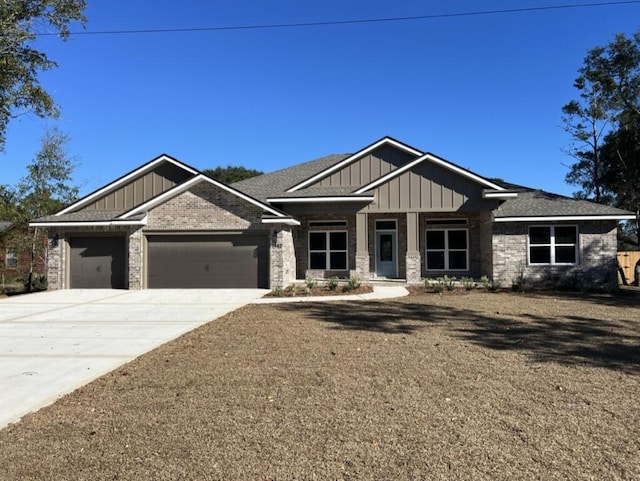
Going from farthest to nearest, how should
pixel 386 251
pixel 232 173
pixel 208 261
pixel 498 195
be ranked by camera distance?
pixel 232 173
pixel 386 251
pixel 208 261
pixel 498 195

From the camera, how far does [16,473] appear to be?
3.51m

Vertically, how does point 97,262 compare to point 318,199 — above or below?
below

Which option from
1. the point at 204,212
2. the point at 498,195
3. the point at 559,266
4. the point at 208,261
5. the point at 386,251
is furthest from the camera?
the point at 386,251

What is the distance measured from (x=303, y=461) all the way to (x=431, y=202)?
50.7 ft

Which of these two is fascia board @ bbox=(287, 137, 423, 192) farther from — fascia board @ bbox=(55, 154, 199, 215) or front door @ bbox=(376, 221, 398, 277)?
fascia board @ bbox=(55, 154, 199, 215)

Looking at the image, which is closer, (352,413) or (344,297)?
(352,413)

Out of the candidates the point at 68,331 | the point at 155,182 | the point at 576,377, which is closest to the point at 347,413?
the point at 576,377

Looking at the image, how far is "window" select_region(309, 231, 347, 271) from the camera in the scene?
2036 cm

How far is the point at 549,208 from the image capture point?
18094mm

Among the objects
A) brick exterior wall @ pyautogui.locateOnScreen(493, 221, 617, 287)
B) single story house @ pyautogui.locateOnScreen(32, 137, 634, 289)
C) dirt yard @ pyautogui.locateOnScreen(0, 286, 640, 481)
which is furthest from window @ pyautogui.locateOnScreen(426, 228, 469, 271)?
dirt yard @ pyautogui.locateOnScreen(0, 286, 640, 481)

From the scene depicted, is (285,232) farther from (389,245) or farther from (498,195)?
(498,195)

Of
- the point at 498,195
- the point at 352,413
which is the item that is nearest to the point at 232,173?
the point at 498,195

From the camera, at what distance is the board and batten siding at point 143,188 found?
2047cm

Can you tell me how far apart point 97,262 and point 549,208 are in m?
18.1
